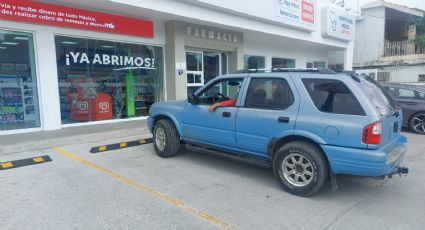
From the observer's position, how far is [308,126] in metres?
4.00

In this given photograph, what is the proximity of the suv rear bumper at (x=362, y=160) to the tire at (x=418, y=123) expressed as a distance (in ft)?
20.6

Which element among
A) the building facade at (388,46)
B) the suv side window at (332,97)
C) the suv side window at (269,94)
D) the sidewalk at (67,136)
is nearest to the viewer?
the suv side window at (332,97)

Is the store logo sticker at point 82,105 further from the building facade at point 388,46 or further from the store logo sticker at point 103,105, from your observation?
the building facade at point 388,46

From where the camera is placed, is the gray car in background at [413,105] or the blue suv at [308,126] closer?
the blue suv at [308,126]

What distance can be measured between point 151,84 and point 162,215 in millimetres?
7366

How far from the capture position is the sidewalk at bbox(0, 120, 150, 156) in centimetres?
634

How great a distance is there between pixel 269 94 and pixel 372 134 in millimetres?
1549

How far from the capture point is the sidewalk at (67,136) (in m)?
6.34

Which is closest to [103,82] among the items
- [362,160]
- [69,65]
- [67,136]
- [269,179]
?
[69,65]

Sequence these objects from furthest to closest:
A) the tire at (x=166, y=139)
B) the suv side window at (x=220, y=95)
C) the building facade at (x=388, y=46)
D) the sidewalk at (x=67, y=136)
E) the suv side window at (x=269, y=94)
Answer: the building facade at (x=388, y=46) → the sidewalk at (x=67, y=136) → the tire at (x=166, y=139) → the suv side window at (x=220, y=95) → the suv side window at (x=269, y=94)

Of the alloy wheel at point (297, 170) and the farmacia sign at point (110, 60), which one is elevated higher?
the farmacia sign at point (110, 60)

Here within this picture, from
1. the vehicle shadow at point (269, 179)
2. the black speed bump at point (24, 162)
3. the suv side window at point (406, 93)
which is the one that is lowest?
the vehicle shadow at point (269, 179)

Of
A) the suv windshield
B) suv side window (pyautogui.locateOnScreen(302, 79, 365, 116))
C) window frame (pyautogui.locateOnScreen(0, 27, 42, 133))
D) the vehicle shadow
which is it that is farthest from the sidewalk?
the suv windshield

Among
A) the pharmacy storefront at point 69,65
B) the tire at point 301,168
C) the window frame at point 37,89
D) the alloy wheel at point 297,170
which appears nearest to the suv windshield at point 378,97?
the tire at point 301,168
